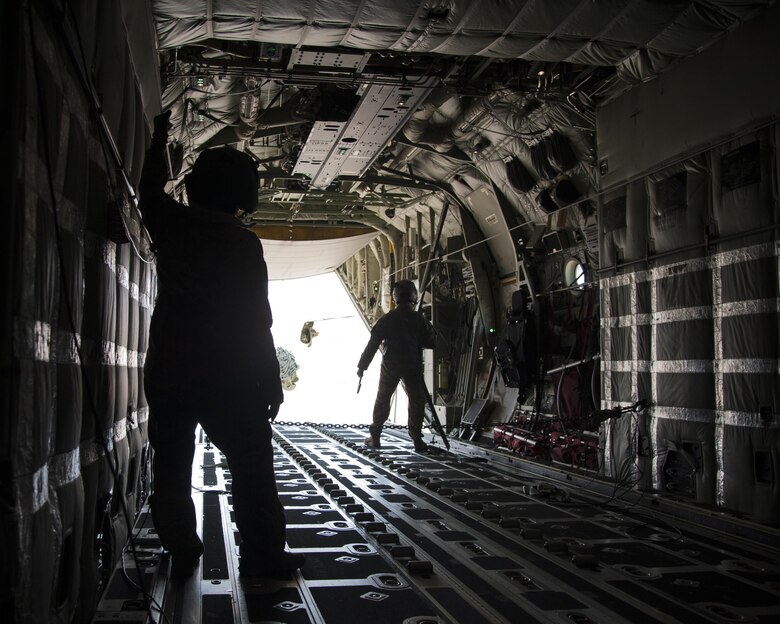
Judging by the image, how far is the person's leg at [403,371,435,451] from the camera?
894 centimetres

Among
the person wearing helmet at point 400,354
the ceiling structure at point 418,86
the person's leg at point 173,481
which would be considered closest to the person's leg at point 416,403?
the person wearing helmet at point 400,354

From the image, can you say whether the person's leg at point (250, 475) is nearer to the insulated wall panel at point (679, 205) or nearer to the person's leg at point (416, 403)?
the insulated wall panel at point (679, 205)

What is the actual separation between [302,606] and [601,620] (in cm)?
118

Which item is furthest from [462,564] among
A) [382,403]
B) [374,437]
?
[382,403]

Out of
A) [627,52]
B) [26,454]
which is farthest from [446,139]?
[26,454]

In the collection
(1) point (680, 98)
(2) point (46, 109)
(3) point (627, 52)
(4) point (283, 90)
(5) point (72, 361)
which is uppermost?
(4) point (283, 90)

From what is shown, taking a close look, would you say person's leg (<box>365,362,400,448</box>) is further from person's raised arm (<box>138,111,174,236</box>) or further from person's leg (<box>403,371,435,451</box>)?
person's raised arm (<box>138,111,174,236</box>)

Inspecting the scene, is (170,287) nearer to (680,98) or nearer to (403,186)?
(680,98)

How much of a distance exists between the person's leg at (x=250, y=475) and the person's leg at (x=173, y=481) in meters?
0.14

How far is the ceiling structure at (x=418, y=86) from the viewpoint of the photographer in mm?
5105

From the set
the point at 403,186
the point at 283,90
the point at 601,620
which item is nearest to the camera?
the point at 601,620

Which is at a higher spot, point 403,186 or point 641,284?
point 403,186

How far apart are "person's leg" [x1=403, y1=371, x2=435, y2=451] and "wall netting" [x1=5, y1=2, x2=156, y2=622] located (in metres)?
5.27

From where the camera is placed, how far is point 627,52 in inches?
230
